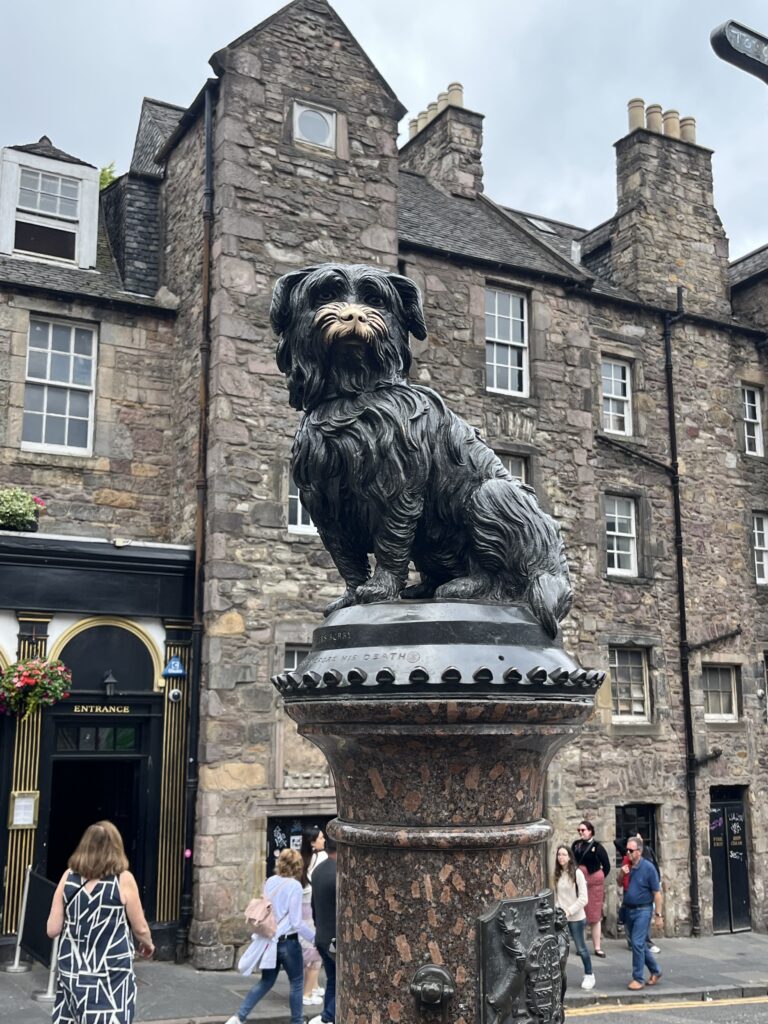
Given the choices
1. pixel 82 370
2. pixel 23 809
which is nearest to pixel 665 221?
pixel 82 370

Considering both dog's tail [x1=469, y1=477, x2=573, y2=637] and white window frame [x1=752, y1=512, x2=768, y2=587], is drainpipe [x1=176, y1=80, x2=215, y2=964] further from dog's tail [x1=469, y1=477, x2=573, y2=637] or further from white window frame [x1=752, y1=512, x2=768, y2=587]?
white window frame [x1=752, y1=512, x2=768, y2=587]

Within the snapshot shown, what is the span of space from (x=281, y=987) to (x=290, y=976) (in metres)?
3.23

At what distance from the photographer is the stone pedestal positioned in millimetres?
3371

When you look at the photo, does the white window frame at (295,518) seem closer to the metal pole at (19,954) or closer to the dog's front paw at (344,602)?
the metal pole at (19,954)

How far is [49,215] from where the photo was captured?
49.0ft

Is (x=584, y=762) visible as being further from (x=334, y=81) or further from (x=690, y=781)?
(x=334, y=81)

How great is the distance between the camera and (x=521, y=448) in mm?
16500

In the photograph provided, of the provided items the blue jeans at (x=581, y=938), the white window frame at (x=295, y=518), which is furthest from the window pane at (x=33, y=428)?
the blue jeans at (x=581, y=938)

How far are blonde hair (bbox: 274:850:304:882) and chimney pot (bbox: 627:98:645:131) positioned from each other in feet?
53.9

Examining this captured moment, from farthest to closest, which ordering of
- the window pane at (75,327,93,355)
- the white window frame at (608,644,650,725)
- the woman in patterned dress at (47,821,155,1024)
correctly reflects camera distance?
the white window frame at (608,644,650,725), the window pane at (75,327,93,355), the woman in patterned dress at (47,821,155,1024)

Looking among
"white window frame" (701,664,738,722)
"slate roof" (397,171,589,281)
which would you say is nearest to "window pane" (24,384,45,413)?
"slate roof" (397,171,589,281)

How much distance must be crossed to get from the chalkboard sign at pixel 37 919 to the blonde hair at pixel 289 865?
118 inches

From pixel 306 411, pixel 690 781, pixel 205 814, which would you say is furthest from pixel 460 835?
Answer: pixel 690 781

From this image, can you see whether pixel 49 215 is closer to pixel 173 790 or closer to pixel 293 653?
pixel 293 653
